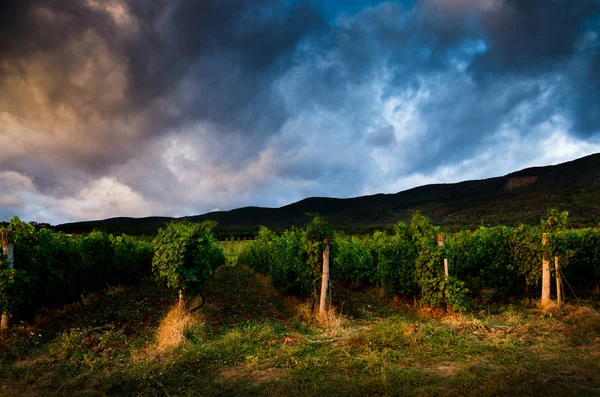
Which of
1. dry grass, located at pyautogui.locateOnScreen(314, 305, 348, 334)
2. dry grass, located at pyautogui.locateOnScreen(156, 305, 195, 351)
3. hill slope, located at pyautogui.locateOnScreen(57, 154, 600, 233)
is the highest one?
hill slope, located at pyautogui.locateOnScreen(57, 154, 600, 233)

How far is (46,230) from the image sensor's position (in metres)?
11.5

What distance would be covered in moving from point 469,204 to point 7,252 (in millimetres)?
87729

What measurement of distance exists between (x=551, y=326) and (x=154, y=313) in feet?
41.9

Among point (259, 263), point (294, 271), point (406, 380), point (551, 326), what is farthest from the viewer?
point (259, 263)

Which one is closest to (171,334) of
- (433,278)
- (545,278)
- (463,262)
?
(433,278)

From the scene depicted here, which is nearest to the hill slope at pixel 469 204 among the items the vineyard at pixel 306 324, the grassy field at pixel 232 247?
the grassy field at pixel 232 247

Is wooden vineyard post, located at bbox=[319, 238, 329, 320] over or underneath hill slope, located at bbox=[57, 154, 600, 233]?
underneath

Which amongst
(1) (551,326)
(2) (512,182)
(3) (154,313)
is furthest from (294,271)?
(2) (512,182)

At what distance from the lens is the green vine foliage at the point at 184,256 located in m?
10.8

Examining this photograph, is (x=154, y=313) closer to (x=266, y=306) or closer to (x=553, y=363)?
(x=266, y=306)

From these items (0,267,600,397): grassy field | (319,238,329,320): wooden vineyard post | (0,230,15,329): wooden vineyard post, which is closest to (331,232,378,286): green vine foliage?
(319,238,329,320): wooden vineyard post

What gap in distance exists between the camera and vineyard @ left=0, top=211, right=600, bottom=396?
574cm

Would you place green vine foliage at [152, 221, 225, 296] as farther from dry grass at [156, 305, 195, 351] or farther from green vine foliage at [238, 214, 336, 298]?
green vine foliage at [238, 214, 336, 298]

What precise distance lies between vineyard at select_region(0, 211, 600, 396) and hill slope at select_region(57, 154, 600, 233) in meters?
Answer: 17.5
